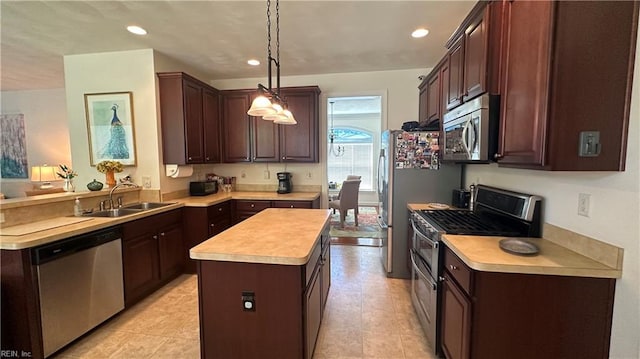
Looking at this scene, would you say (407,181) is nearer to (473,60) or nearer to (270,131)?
(473,60)

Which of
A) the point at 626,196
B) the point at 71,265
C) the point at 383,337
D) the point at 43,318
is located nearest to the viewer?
the point at 626,196

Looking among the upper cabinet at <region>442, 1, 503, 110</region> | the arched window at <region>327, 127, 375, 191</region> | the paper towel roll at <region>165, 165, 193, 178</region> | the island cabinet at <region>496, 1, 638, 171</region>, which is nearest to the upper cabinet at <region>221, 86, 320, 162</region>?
the paper towel roll at <region>165, 165, 193, 178</region>

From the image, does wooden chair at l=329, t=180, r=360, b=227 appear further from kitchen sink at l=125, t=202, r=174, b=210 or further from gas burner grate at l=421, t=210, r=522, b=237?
kitchen sink at l=125, t=202, r=174, b=210

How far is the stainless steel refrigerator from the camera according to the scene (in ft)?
9.53

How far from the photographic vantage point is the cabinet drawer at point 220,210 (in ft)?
11.0

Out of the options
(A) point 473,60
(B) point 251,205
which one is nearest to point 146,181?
(B) point 251,205

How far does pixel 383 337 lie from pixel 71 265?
2.46 m

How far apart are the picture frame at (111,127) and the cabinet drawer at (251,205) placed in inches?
53.9

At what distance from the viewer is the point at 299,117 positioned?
12.7 ft

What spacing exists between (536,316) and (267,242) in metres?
1.47

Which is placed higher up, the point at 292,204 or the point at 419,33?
the point at 419,33

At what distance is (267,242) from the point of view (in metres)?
1.61

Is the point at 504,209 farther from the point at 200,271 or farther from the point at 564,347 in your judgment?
the point at 200,271

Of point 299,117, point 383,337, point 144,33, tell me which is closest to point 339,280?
point 383,337
